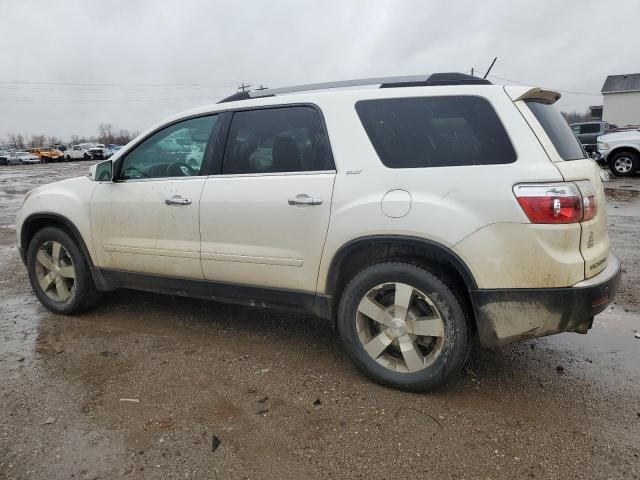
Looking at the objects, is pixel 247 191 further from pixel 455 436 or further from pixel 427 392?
pixel 455 436

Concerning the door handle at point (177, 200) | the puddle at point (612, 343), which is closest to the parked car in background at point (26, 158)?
the door handle at point (177, 200)

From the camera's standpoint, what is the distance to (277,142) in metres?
3.37

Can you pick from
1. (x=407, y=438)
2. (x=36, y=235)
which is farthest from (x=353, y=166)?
(x=36, y=235)

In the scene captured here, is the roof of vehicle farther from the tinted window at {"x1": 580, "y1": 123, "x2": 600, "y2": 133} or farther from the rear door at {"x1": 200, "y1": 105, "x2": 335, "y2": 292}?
the rear door at {"x1": 200, "y1": 105, "x2": 335, "y2": 292}

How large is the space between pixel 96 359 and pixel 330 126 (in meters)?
2.35

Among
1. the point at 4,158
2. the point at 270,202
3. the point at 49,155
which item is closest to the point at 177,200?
the point at 270,202

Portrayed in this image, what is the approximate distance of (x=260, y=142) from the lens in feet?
11.3

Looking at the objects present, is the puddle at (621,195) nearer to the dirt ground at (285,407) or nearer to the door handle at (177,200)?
the dirt ground at (285,407)

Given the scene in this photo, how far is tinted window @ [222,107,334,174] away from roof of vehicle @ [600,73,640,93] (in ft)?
204

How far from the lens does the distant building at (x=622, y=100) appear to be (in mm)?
53562

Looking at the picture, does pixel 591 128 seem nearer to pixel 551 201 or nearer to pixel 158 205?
pixel 551 201

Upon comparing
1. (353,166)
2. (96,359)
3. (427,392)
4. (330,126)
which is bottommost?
(96,359)

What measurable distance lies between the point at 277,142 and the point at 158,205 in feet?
3.50

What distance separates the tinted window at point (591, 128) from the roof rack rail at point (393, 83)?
A: 962 inches
